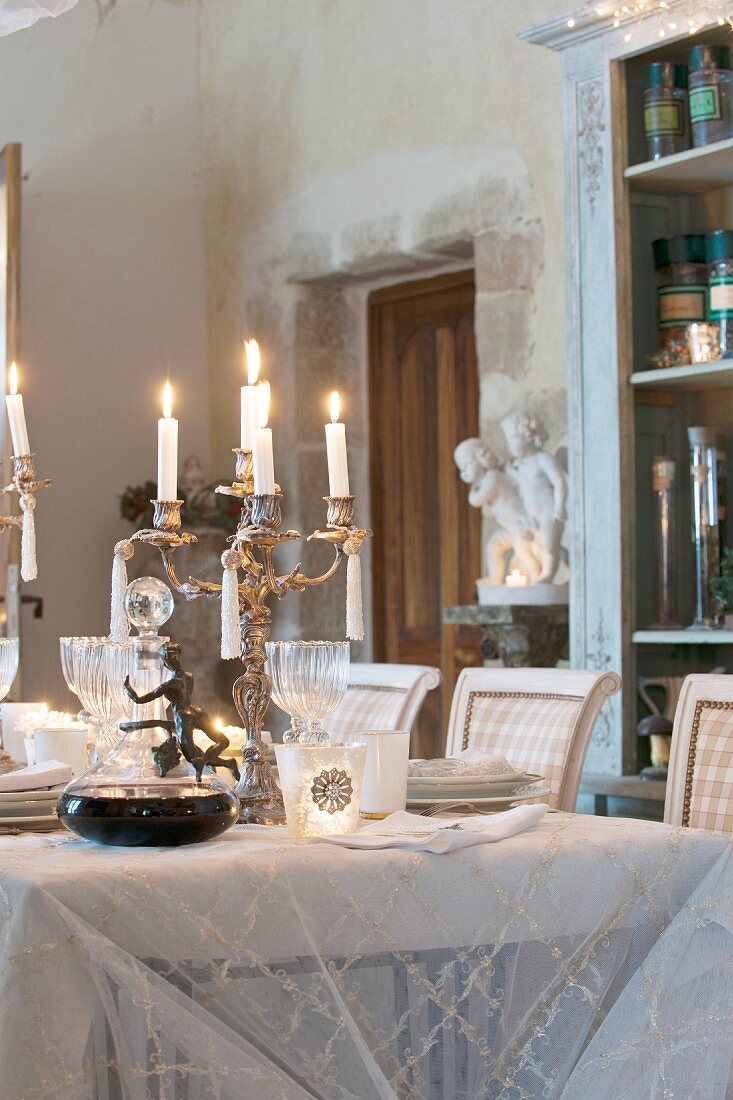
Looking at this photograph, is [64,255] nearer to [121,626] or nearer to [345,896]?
Result: [121,626]

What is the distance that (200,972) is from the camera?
147cm

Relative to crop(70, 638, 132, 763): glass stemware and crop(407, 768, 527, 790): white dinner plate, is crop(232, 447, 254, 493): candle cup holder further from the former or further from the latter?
crop(407, 768, 527, 790): white dinner plate

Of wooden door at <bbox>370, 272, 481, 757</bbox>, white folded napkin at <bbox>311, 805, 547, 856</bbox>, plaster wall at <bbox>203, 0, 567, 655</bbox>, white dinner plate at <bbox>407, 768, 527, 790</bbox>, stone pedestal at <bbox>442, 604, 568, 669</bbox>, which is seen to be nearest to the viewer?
white folded napkin at <bbox>311, 805, 547, 856</bbox>

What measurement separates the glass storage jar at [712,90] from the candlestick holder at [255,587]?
6.58 feet

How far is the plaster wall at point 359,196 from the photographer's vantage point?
463cm

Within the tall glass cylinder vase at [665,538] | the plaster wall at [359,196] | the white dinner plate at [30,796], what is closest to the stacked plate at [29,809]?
the white dinner plate at [30,796]

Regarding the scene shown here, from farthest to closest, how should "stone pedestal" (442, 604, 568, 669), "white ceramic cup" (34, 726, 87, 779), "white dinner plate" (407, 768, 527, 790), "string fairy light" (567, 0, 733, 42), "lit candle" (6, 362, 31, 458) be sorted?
"stone pedestal" (442, 604, 568, 669)
"string fairy light" (567, 0, 733, 42)
"lit candle" (6, 362, 31, 458)
"white ceramic cup" (34, 726, 87, 779)
"white dinner plate" (407, 768, 527, 790)

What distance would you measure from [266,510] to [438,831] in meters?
0.49

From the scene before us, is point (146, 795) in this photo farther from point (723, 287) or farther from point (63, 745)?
point (723, 287)

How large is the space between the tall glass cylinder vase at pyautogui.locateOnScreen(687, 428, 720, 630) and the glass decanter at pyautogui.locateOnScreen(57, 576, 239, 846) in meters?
2.10

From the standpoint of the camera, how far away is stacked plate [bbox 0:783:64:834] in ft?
6.08

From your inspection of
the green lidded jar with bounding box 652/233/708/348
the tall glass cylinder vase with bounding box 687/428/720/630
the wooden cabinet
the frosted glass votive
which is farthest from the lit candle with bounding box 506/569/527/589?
the frosted glass votive

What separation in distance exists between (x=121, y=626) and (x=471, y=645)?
2.99 meters

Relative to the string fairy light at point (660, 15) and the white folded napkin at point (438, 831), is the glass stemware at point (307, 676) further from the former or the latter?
the string fairy light at point (660, 15)
